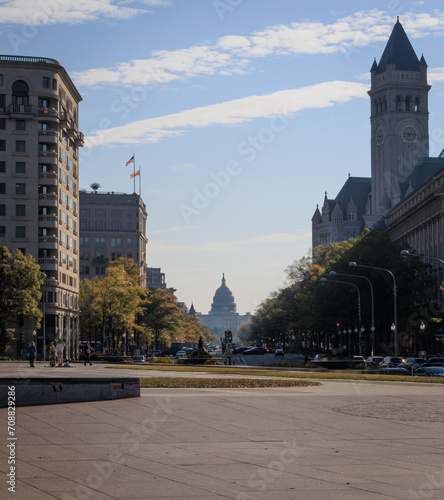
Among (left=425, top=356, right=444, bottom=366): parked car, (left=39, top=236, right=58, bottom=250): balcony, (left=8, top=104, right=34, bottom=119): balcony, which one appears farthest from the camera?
(left=39, top=236, right=58, bottom=250): balcony

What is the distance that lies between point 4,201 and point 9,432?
8714 cm

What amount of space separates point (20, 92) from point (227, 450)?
3674 inches

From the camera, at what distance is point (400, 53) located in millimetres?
196375

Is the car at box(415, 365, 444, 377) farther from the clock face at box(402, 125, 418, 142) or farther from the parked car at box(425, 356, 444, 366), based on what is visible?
the clock face at box(402, 125, 418, 142)

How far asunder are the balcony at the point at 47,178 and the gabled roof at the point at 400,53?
371ft

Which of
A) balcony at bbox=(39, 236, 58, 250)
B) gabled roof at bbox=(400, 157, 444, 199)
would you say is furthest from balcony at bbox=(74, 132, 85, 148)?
gabled roof at bbox=(400, 157, 444, 199)

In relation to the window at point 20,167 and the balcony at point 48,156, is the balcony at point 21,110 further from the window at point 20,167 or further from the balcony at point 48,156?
the window at point 20,167

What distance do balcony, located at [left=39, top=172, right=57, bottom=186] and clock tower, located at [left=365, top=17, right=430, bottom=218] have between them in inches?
4130

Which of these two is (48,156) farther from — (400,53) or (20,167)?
(400,53)

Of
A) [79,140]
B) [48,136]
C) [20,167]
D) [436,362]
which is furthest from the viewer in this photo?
[79,140]

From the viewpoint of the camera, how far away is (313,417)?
20766 millimetres

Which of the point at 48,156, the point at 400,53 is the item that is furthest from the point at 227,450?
the point at 400,53

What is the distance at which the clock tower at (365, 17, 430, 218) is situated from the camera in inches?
7633

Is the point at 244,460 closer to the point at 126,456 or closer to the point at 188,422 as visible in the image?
the point at 126,456
